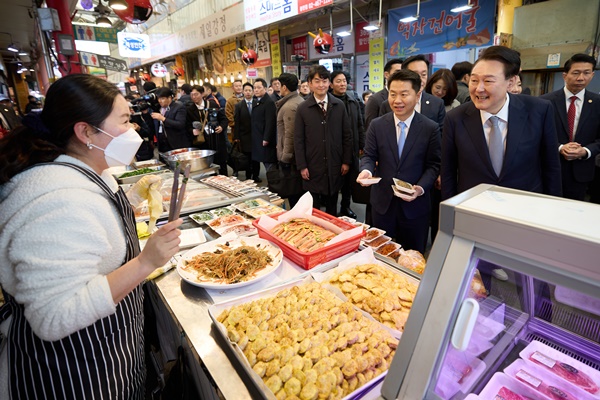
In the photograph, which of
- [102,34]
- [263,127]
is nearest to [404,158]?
[263,127]

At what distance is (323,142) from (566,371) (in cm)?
332

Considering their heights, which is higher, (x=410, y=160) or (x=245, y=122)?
(x=245, y=122)

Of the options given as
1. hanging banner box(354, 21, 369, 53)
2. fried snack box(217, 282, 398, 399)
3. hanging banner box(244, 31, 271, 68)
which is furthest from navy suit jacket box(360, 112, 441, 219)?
hanging banner box(244, 31, 271, 68)

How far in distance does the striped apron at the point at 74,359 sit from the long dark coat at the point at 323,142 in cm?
297

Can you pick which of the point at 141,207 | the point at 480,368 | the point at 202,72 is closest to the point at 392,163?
the point at 480,368

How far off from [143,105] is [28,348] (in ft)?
23.4

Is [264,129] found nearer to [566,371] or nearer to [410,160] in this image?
[410,160]

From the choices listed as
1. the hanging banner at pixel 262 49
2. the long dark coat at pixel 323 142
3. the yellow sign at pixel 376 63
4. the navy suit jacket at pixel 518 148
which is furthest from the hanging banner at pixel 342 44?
the navy suit jacket at pixel 518 148

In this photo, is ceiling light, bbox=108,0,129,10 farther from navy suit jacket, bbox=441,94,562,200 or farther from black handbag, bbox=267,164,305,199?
navy suit jacket, bbox=441,94,562,200

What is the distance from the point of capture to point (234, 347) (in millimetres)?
1248

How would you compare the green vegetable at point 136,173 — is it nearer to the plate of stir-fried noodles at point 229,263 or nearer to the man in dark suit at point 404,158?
the plate of stir-fried noodles at point 229,263

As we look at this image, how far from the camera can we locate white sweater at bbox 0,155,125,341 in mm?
1021

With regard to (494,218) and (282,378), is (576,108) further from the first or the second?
(282,378)

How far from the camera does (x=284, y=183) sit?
4.48 metres
